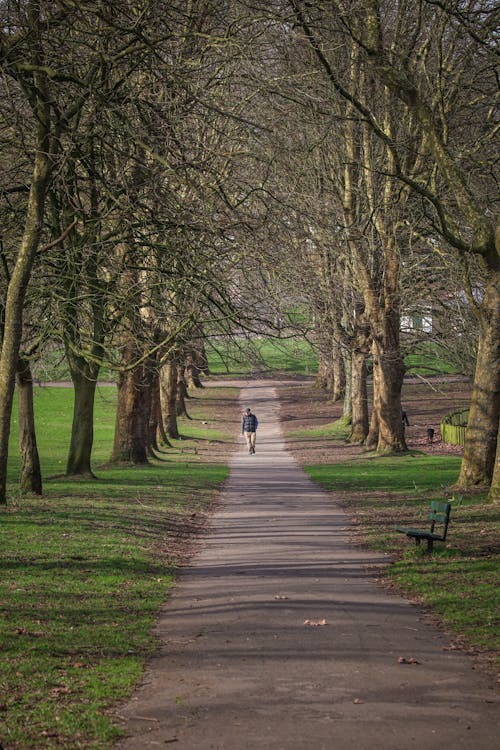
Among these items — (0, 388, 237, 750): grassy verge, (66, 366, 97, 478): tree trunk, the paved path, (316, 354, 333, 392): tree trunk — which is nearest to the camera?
the paved path

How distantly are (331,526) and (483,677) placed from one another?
9.91m

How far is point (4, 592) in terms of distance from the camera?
1058 centimetres

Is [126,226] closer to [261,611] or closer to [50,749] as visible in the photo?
[261,611]

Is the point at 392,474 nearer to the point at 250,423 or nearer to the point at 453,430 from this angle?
the point at 250,423

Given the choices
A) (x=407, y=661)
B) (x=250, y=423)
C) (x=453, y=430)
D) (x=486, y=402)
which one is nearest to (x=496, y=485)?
(x=486, y=402)

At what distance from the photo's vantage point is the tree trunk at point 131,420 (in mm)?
29203

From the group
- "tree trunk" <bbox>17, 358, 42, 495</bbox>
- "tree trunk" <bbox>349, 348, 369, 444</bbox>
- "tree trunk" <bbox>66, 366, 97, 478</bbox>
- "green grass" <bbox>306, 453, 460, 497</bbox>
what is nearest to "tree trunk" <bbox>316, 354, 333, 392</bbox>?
"tree trunk" <bbox>349, 348, 369, 444</bbox>

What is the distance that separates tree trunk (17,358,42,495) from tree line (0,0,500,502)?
0.05m

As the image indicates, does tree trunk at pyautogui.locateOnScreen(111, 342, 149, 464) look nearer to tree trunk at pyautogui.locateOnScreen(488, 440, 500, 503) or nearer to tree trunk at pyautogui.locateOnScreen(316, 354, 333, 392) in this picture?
tree trunk at pyautogui.locateOnScreen(488, 440, 500, 503)

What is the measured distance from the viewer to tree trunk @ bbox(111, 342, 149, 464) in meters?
29.2

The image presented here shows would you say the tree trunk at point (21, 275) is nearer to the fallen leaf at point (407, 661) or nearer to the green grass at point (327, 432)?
the fallen leaf at point (407, 661)

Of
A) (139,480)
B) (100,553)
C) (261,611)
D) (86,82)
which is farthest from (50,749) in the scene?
(139,480)

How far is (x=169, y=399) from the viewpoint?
138 feet

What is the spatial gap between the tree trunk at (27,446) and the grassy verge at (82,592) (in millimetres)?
406
